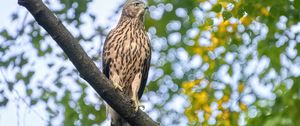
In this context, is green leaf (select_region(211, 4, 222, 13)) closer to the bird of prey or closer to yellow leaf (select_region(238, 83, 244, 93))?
the bird of prey

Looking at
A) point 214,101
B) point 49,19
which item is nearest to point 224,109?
point 214,101

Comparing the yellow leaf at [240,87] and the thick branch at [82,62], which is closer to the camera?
the thick branch at [82,62]

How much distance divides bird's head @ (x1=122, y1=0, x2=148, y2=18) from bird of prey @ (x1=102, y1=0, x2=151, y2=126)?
299 millimetres

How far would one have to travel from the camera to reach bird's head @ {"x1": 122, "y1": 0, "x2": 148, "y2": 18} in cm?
664

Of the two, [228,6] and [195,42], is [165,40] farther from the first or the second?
[228,6]

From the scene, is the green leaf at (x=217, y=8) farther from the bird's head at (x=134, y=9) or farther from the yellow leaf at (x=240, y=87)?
the yellow leaf at (x=240, y=87)

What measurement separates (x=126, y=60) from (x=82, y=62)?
1781 mm

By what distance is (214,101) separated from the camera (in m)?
7.84

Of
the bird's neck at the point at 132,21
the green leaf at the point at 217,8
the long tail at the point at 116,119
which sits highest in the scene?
the bird's neck at the point at 132,21

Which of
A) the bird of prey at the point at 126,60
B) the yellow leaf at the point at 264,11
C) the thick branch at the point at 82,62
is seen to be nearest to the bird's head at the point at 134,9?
the bird of prey at the point at 126,60

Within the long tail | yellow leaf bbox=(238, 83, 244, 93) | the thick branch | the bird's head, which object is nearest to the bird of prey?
the long tail

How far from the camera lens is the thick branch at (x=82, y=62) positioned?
3.95m

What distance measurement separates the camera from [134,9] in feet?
22.0

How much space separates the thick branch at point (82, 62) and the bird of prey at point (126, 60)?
1.08 metres
